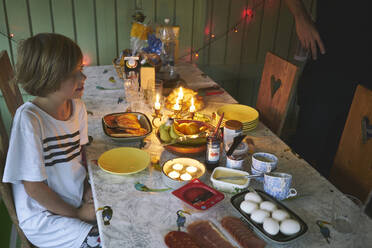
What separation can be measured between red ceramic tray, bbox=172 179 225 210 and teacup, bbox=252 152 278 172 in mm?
199

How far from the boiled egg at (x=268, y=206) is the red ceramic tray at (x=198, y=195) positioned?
15 cm

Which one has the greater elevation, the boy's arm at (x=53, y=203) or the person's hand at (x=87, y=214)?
the boy's arm at (x=53, y=203)

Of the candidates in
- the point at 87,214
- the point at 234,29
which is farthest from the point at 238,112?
the point at 234,29

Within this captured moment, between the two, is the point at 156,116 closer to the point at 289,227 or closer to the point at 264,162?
the point at 264,162

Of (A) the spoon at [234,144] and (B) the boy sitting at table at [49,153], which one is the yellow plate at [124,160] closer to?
(B) the boy sitting at table at [49,153]

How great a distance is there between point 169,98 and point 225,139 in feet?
2.17

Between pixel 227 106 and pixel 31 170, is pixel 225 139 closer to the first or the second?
pixel 227 106

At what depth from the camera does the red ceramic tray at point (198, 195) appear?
4.00ft

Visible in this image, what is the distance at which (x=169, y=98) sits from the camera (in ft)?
6.88

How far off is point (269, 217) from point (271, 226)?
48 mm

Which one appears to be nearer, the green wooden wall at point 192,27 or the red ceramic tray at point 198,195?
the red ceramic tray at point 198,195

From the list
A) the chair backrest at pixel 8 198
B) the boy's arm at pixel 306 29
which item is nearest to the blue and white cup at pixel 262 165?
the chair backrest at pixel 8 198

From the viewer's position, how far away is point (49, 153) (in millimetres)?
1407

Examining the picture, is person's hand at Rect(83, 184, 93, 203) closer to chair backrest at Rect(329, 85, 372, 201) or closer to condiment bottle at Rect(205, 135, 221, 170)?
condiment bottle at Rect(205, 135, 221, 170)
